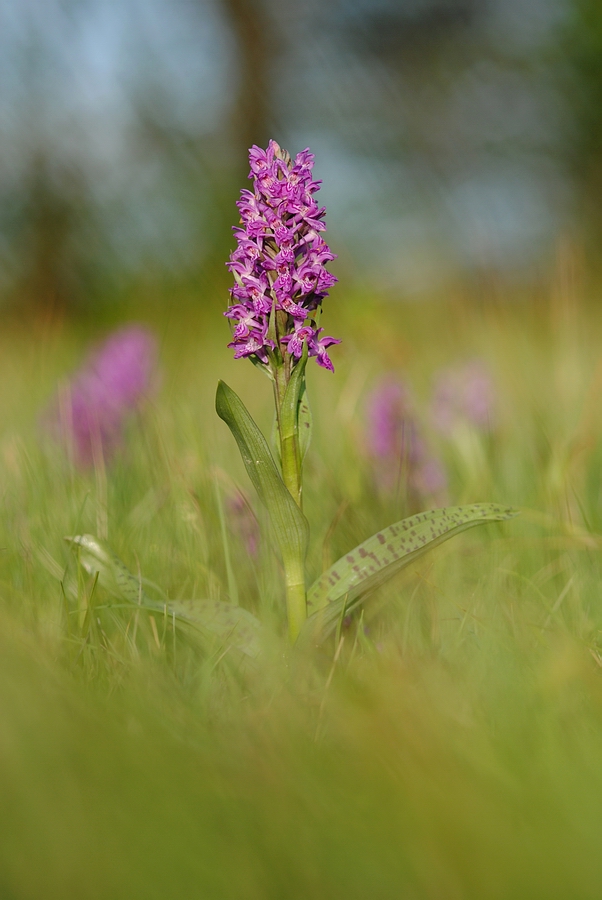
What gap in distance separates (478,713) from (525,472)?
1.56 meters

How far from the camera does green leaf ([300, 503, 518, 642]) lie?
4.79ft

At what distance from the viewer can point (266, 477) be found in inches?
59.1

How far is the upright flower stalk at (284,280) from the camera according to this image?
1.48m

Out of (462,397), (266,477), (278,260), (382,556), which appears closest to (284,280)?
(278,260)

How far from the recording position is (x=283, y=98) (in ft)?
46.1

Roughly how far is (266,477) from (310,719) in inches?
19.5

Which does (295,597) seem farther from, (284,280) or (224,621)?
(284,280)

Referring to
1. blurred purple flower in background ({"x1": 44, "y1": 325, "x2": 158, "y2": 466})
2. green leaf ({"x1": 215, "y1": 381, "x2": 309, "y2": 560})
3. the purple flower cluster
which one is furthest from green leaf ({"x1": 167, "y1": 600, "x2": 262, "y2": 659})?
blurred purple flower in background ({"x1": 44, "y1": 325, "x2": 158, "y2": 466})

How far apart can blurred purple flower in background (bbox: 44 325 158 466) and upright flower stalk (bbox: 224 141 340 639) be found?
141cm

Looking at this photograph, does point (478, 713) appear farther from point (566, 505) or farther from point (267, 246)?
point (566, 505)

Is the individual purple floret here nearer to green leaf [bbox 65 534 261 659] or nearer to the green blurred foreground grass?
the green blurred foreground grass

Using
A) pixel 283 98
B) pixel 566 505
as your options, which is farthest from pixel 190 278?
pixel 283 98

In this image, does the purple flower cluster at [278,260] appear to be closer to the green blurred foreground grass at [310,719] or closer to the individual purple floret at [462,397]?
the green blurred foreground grass at [310,719]

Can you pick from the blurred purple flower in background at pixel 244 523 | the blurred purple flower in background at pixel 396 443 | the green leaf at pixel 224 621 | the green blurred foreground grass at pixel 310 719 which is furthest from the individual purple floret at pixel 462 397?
the green leaf at pixel 224 621
